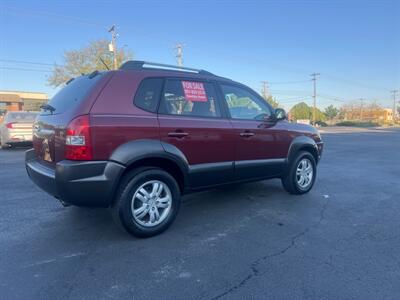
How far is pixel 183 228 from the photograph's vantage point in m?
3.95

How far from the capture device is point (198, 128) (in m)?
3.95

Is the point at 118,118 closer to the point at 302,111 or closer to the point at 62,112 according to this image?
the point at 62,112

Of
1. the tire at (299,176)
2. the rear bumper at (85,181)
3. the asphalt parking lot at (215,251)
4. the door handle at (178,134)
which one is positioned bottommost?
the asphalt parking lot at (215,251)

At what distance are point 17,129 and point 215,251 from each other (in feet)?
33.4

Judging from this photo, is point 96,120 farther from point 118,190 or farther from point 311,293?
point 311,293

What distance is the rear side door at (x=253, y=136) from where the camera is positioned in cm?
448

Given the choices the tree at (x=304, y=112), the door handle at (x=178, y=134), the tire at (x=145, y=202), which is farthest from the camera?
the tree at (x=304, y=112)

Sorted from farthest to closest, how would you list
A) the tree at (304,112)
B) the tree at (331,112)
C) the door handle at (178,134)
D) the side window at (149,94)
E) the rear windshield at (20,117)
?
the tree at (331,112)
the tree at (304,112)
the rear windshield at (20,117)
the door handle at (178,134)
the side window at (149,94)

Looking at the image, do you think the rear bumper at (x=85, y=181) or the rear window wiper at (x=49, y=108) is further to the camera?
the rear window wiper at (x=49, y=108)

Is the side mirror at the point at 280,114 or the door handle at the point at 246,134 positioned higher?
the side mirror at the point at 280,114

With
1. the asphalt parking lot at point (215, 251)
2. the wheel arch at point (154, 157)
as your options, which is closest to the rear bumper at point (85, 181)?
the wheel arch at point (154, 157)

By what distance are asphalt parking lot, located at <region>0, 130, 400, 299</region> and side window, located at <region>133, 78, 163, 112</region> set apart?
59.7 inches

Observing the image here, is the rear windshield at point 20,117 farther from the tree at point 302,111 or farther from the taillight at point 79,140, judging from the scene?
the tree at point 302,111

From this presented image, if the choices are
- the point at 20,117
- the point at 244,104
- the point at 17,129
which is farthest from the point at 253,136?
the point at 20,117
